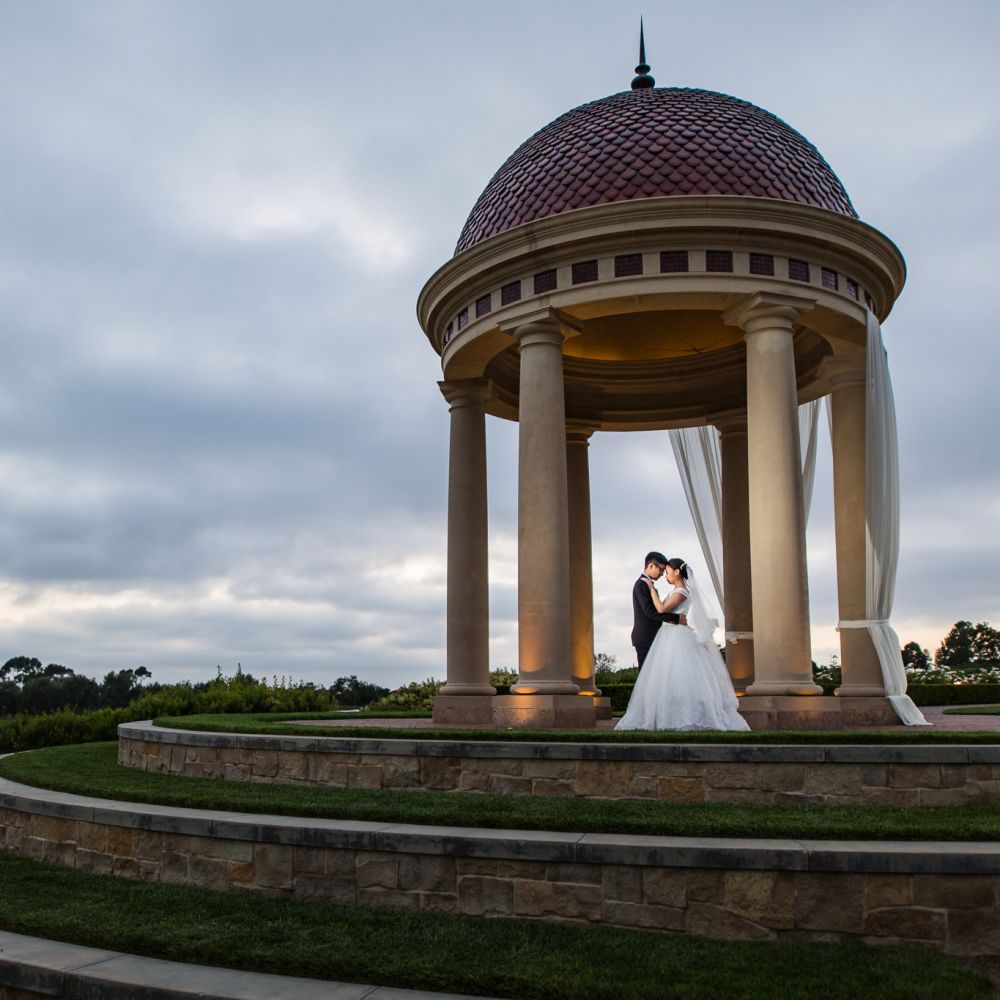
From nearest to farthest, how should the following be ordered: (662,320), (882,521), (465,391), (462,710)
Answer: (882,521), (462,710), (465,391), (662,320)

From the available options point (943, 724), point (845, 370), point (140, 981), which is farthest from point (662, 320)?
point (140, 981)

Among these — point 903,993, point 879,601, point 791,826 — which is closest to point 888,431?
point 879,601

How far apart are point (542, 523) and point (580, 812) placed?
27.1 feet

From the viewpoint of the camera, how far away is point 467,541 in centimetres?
2236

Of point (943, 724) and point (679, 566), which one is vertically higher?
point (679, 566)

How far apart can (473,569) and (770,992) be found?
15251 mm

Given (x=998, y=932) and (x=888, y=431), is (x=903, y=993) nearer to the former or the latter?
→ (x=998, y=932)

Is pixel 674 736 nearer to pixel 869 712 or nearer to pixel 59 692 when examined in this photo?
pixel 869 712

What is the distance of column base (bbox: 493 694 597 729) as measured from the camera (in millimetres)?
17406

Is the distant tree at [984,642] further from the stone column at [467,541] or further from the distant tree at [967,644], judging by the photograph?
the stone column at [467,541]

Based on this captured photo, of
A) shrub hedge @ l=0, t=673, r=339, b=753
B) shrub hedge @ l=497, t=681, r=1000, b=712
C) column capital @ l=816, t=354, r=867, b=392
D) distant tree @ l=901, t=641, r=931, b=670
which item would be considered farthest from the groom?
distant tree @ l=901, t=641, r=931, b=670

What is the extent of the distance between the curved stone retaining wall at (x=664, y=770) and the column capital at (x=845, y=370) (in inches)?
448

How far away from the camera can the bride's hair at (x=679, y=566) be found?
686 inches

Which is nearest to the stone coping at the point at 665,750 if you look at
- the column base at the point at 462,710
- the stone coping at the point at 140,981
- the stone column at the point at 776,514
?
the stone coping at the point at 140,981
